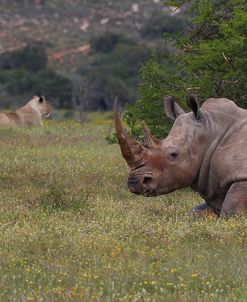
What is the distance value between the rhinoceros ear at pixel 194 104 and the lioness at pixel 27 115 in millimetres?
19048

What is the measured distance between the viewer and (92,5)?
10881 centimetres

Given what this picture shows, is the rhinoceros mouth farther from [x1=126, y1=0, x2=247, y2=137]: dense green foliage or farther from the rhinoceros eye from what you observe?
[x1=126, y1=0, x2=247, y2=137]: dense green foliage

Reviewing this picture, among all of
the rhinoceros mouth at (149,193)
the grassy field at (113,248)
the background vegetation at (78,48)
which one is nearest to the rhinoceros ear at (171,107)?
the grassy field at (113,248)

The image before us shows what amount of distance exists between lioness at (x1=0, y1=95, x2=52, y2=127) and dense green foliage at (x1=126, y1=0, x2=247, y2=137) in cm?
1365

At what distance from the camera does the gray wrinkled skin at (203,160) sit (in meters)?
10.4

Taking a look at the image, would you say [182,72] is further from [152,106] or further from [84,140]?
[84,140]

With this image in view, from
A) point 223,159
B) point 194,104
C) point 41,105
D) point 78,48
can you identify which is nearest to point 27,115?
point 41,105

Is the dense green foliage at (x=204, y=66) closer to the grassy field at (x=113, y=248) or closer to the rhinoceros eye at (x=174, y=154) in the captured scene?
the grassy field at (x=113, y=248)

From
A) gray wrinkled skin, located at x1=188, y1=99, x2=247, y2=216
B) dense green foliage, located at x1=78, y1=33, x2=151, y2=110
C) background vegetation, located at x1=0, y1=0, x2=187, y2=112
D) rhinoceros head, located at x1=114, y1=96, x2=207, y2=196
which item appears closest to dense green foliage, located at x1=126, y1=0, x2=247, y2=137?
gray wrinkled skin, located at x1=188, y1=99, x2=247, y2=216

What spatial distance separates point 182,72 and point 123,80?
5030 cm

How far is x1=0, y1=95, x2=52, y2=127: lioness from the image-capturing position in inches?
1198

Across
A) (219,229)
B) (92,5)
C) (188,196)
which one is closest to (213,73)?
(188,196)

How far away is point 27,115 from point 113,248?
24.0 m

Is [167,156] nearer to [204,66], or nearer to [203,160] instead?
[203,160]
